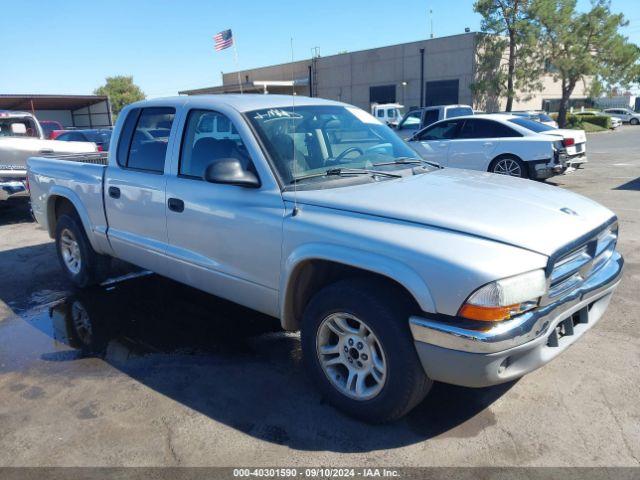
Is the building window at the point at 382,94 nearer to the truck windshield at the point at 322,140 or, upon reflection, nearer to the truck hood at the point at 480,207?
the truck windshield at the point at 322,140

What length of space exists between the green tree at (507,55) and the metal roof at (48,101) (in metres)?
25.9

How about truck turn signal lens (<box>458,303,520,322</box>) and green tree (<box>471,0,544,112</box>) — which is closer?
truck turn signal lens (<box>458,303,520,322</box>)

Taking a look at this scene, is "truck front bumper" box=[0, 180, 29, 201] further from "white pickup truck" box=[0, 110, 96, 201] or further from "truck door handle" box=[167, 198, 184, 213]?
"truck door handle" box=[167, 198, 184, 213]

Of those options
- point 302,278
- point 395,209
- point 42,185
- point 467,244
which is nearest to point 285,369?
point 302,278

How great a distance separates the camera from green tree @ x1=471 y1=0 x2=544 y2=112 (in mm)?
37031

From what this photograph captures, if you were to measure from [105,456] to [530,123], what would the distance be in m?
11.1

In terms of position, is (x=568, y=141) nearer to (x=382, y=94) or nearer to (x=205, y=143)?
(x=205, y=143)

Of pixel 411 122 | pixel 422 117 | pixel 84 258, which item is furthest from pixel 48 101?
pixel 84 258

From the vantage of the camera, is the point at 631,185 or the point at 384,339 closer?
the point at 384,339

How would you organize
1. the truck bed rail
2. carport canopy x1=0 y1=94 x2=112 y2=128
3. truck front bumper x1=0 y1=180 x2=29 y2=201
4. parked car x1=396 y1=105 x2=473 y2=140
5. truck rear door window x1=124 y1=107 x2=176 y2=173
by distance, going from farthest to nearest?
carport canopy x1=0 y1=94 x2=112 y2=128 → parked car x1=396 y1=105 x2=473 y2=140 → truck front bumper x1=0 y1=180 x2=29 y2=201 → the truck bed rail → truck rear door window x1=124 y1=107 x2=176 y2=173

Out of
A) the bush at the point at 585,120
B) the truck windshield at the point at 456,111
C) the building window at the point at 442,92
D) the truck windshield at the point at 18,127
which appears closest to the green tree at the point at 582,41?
the bush at the point at 585,120

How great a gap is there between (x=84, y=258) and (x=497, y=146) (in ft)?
28.0

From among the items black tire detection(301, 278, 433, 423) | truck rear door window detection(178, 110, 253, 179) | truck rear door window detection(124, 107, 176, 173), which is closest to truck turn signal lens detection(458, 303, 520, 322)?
black tire detection(301, 278, 433, 423)

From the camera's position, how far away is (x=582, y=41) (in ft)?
123
